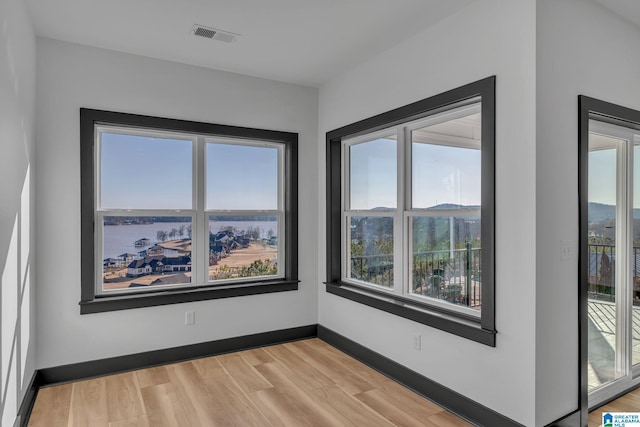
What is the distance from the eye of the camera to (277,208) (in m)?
4.35

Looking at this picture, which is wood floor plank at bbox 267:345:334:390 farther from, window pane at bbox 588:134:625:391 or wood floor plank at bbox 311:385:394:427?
window pane at bbox 588:134:625:391

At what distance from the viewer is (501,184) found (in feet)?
8.11

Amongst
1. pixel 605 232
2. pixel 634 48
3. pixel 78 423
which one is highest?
pixel 634 48

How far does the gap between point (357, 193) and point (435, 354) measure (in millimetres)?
1744

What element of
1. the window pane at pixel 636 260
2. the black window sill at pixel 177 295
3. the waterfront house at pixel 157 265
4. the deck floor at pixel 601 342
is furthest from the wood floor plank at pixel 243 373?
the window pane at pixel 636 260

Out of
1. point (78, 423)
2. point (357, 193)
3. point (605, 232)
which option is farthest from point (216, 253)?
point (605, 232)

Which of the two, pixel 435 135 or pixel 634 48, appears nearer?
pixel 634 48

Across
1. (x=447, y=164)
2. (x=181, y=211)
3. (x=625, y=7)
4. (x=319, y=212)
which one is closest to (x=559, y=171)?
(x=447, y=164)

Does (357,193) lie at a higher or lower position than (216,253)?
higher

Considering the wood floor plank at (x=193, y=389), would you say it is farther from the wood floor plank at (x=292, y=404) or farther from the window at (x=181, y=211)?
the window at (x=181, y=211)

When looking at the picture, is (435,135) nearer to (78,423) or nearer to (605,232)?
(605,232)

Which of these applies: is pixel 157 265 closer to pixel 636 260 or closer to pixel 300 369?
pixel 300 369

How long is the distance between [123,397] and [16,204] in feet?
5.16

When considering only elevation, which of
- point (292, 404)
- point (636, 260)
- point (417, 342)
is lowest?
point (292, 404)
